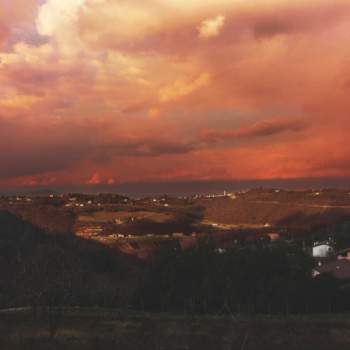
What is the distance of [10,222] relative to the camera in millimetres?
134250

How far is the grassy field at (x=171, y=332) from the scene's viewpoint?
42344 millimetres

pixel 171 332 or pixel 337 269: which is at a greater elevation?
pixel 171 332

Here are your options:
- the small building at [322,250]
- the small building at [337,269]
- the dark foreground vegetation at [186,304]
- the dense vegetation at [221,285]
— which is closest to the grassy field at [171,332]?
the dark foreground vegetation at [186,304]

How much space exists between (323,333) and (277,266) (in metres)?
19.4

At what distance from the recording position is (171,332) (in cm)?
4503

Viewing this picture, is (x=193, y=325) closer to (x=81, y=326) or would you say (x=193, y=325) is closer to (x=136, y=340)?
(x=136, y=340)

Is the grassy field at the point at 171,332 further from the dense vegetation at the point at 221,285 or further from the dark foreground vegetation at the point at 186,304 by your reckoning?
the dense vegetation at the point at 221,285

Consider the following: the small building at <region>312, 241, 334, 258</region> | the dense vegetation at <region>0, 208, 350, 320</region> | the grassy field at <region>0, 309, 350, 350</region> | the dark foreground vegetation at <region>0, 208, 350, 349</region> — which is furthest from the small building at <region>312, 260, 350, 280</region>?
the grassy field at <region>0, 309, 350, 350</region>

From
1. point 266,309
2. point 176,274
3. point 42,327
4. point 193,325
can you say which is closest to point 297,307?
point 266,309

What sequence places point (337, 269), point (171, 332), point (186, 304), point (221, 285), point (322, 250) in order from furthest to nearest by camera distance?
1. point (322, 250)
2. point (337, 269)
3. point (221, 285)
4. point (186, 304)
5. point (171, 332)

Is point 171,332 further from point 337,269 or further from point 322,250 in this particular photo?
point 322,250

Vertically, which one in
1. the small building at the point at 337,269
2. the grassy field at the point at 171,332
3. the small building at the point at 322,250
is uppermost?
the grassy field at the point at 171,332

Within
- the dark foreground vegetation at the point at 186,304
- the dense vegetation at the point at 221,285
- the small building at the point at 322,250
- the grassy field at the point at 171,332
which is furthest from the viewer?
the small building at the point at 322,250

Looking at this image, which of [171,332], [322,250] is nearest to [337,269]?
[322,250]
